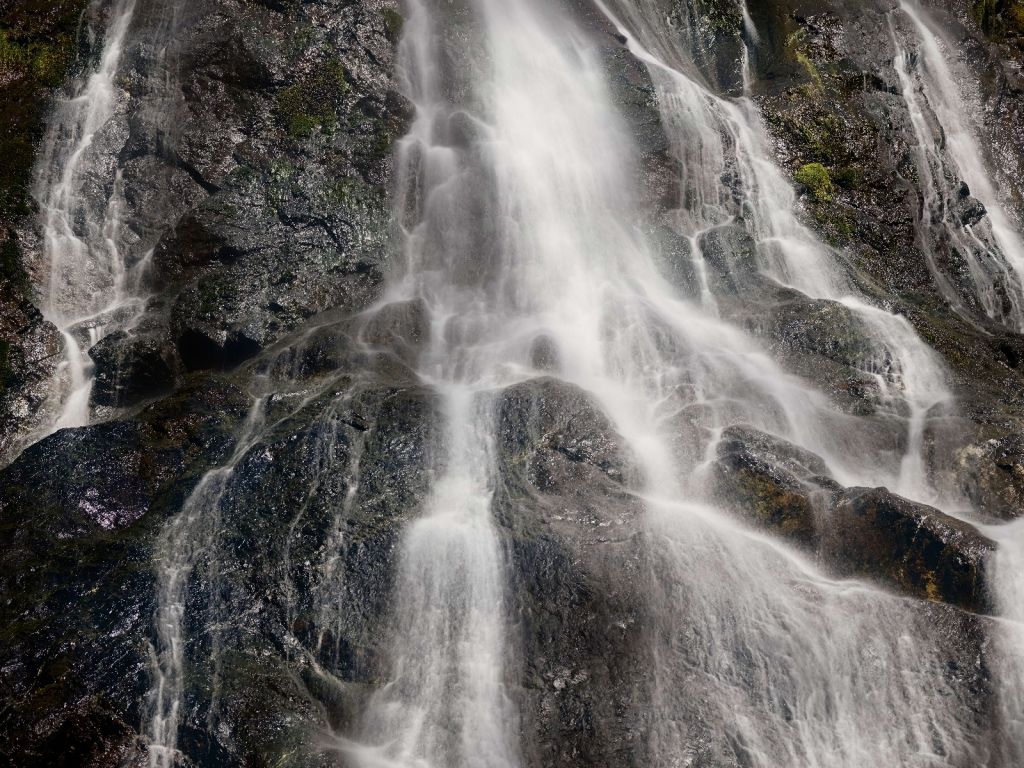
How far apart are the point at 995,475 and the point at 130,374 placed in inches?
493

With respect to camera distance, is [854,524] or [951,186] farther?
[951,186]

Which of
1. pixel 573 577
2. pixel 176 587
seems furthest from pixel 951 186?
pixel 176 587

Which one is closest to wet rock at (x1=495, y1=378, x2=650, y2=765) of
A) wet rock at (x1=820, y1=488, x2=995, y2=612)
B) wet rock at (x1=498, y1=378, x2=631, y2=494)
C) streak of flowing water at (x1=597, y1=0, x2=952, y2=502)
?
wet rock at (x1=498, y1=378, x2=631, y2=494)

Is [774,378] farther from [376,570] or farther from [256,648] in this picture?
[256,648]

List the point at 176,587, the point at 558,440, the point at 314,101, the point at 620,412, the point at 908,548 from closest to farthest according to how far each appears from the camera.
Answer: the point at 908,548, the point at 176,587, the point at 558,440, the point at 620,412, the point at 314,101

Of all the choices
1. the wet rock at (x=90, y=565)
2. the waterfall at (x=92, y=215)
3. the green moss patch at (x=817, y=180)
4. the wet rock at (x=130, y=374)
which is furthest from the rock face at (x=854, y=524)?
the waterfall at (x=92, y=215)

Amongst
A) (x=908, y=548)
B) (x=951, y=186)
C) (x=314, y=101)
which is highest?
(x=314, y=101)

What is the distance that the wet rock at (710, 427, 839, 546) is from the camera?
378 inches

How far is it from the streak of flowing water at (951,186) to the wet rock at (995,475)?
18.3 ft

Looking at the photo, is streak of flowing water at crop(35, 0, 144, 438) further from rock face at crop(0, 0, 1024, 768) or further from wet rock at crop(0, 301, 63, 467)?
rock face at crop(0, 0, 1024, 768)

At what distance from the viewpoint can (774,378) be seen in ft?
41.3

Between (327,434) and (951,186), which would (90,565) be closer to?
(327,434)

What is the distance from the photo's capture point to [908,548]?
8969 mm

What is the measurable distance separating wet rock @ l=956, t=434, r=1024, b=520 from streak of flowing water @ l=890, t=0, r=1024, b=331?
5.58 m
